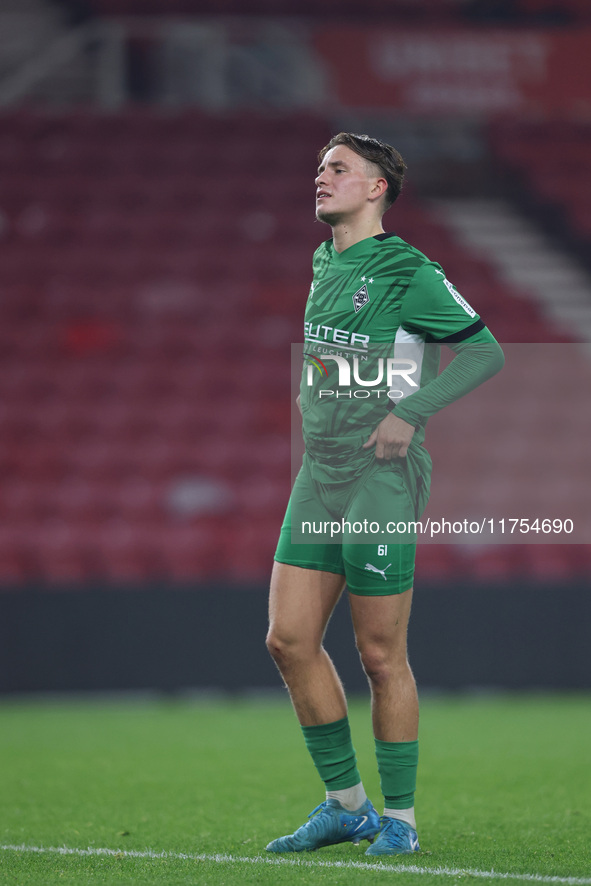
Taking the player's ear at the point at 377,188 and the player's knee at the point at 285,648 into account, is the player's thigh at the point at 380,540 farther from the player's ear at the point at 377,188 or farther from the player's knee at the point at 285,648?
the player's ear at the point at 377,188

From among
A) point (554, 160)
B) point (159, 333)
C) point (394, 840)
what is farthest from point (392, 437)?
point (554, 160)

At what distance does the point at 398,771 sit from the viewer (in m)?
3.17

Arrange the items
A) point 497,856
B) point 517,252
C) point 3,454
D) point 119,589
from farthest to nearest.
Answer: point 517,252 < point 3,454 < point 119,589 < point 497,856

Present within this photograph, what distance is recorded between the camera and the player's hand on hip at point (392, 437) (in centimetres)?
315

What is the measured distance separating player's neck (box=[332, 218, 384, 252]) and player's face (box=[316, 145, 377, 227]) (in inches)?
0.8

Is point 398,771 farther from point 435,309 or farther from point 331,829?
point 435,309

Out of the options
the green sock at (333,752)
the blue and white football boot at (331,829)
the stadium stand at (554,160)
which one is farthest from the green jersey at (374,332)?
the stadium stand at (554,160)

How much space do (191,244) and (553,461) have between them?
146 inches

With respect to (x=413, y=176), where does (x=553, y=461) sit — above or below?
below

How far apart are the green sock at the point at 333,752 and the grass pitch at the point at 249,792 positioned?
0.20 m

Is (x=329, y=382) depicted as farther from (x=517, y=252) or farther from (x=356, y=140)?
(x=517, y=252)

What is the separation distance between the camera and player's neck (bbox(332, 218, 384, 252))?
10.8 feet

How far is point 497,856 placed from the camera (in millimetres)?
3123

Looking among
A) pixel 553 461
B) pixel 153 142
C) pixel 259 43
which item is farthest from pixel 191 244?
pixel 553 461
